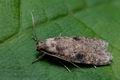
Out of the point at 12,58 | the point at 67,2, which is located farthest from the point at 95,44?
the point at 12,58

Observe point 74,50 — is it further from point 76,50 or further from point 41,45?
point 41,45

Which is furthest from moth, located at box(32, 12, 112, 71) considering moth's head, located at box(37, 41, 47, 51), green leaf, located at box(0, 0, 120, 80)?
green leaf, located at box(0, 0, 120, 80)

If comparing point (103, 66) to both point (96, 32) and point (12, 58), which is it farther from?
point (12, 58)

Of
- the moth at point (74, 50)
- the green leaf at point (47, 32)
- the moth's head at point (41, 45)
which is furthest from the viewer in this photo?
the moth at point (74, 50)

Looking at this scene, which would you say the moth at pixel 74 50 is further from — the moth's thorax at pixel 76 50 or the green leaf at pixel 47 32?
the green leaf at pixel 47 32

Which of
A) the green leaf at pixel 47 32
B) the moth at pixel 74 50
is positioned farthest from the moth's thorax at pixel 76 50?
the green leaf at pixel 47 32

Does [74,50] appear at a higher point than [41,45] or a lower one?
lower

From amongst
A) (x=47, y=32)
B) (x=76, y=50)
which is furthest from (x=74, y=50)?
(x=47, y=32)
